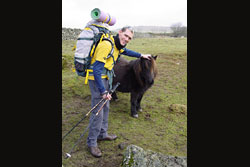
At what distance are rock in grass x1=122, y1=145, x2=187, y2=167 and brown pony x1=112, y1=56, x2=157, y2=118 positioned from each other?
6.81 feet

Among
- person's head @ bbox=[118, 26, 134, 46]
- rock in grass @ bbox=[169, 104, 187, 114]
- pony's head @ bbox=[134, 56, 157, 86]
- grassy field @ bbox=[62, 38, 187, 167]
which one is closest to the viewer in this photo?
person's head @ bbox=[118, 26, 134, 46]

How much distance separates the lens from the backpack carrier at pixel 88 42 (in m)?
3.03

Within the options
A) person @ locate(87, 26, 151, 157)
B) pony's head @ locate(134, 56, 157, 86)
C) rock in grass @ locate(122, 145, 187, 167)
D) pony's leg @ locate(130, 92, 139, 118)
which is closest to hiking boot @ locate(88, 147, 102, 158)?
person @ locate(87, 26, 151, 157)

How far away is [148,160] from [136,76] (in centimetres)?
246

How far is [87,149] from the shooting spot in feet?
12.7

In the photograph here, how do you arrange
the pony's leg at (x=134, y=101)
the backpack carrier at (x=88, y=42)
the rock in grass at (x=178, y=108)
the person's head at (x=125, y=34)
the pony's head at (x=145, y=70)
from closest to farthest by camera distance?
the backpack carrier at (x=88, y=42) → the person's head at (x=125, y=34) → the pony's head at (x=145, y=70) → the pony's leg at (x=134, y=101) → the rock in grass at (x=178, y=108)

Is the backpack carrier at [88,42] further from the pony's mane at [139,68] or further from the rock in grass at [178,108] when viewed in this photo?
the rock in grass at [178,108]

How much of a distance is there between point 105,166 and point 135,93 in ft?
7.55

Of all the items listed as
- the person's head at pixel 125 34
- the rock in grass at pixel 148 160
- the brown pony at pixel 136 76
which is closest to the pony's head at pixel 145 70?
the brown pony at pixel 136 76

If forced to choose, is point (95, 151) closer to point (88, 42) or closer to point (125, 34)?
point (88, 42)

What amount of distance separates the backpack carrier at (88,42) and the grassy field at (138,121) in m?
1.78

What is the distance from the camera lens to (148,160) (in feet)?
9.60

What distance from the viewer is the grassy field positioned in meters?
3.79

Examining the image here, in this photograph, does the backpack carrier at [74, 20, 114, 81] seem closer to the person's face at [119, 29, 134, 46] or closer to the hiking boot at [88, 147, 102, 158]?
the person's face at [119, 29, 134, 46]
